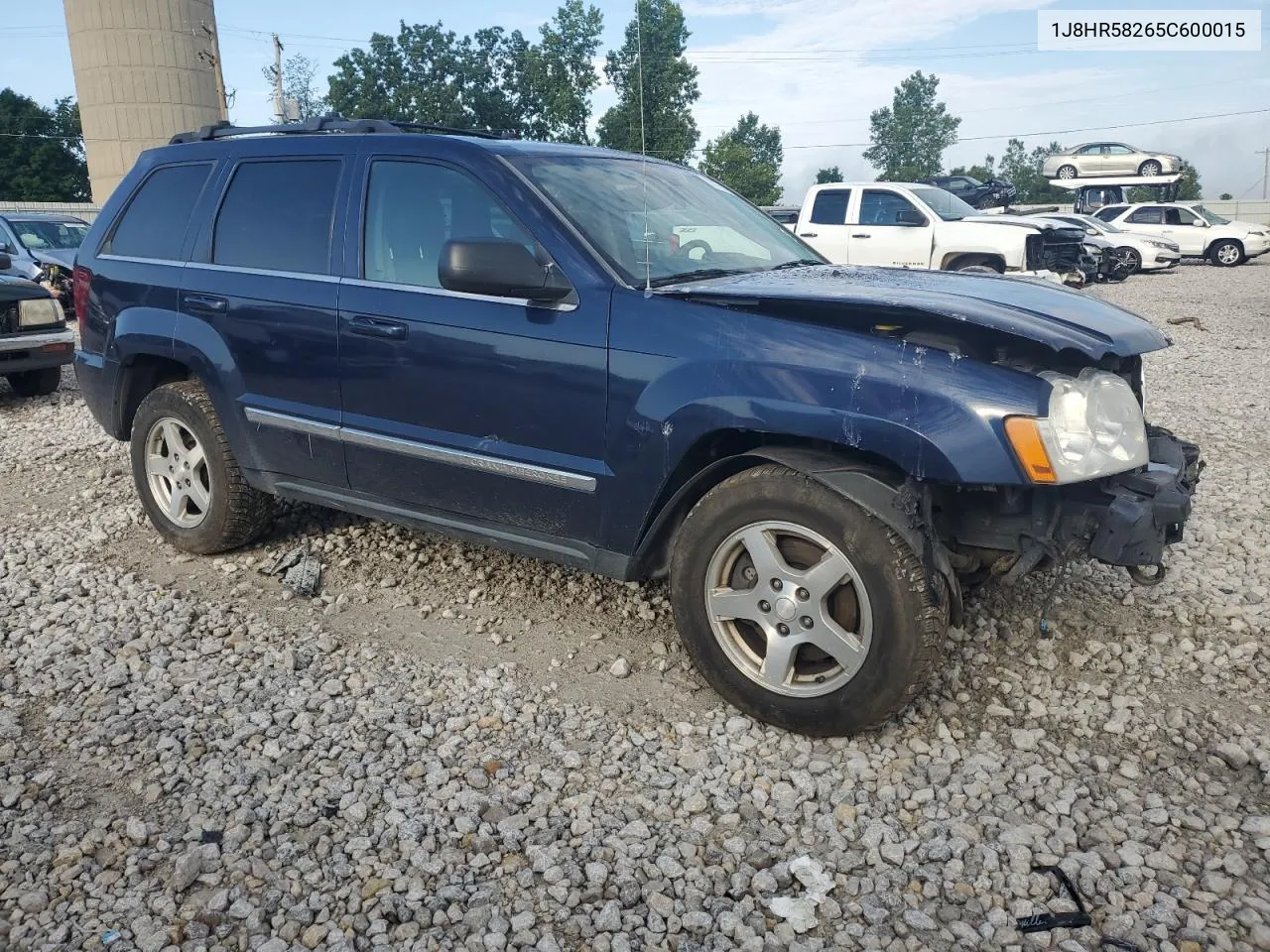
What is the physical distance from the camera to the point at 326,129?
4.48 meters

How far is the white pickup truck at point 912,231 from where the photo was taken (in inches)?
562

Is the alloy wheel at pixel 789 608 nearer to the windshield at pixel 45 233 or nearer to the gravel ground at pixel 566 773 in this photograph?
the gravel ground at pixel 566 773

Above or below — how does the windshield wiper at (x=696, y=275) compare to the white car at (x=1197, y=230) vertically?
above

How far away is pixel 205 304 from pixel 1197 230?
93.3 feet

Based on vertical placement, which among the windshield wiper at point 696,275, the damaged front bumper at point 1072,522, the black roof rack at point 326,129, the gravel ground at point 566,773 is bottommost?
the gravel ground at point 566,773

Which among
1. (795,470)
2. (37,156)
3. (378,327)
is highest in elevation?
(37,156)

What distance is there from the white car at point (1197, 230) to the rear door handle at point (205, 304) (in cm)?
2661

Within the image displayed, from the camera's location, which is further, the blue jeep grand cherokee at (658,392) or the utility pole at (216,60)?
the utility pole at (216,60)

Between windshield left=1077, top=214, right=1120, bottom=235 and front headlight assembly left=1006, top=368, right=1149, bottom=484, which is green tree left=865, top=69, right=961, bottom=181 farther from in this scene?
front headlight assembly left=1006, top=368, right=1149, bottom=484

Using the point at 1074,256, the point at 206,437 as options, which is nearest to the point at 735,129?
the point at 1074,256

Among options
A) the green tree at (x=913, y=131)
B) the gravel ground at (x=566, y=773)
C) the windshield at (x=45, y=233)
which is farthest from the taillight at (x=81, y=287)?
the green tree at (x=913, y=131)

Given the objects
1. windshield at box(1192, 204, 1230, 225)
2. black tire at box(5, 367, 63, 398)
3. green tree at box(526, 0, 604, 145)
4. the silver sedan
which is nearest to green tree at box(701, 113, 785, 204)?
green tree at box(526, 0, 604, 145)

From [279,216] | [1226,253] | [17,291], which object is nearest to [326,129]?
[279,216]

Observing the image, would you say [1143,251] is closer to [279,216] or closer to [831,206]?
[831,206]
